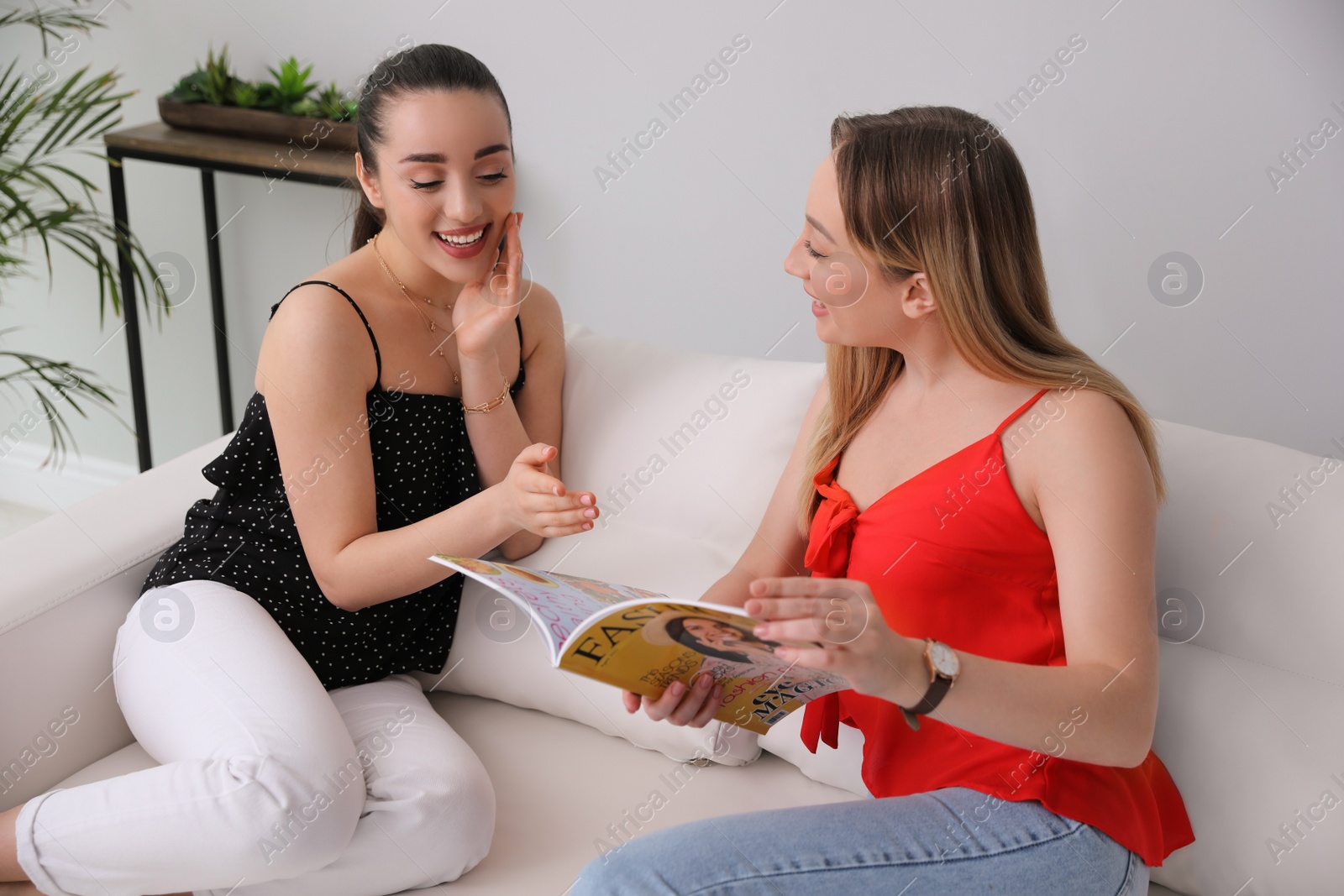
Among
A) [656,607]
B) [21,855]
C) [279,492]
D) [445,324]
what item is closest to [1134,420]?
[656,607]

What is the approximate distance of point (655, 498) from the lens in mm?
1674

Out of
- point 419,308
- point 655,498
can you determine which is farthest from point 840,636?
point 419,308

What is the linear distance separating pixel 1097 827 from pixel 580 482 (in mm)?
888

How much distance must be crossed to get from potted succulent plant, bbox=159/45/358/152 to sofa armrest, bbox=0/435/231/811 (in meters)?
1.16

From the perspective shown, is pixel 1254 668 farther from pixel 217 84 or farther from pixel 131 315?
pixel 131 315

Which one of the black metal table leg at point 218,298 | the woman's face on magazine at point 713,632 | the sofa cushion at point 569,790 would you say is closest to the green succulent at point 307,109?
the black metal table leg at point 218,298

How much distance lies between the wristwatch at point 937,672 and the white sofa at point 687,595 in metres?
0.34

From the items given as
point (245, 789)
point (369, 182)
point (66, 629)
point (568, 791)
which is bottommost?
point (568, 791)

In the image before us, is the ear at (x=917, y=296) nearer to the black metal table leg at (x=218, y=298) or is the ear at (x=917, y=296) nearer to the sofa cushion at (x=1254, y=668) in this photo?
the sofa cushion at (x=1254, y=668)

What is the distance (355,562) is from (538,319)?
48 centimetres

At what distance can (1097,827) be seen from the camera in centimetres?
113

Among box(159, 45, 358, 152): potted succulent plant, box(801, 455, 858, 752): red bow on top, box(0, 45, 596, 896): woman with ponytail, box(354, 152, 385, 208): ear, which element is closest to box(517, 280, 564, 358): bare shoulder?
box(0, 45, 596, 896): woman with ponytail

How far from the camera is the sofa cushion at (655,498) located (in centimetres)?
160

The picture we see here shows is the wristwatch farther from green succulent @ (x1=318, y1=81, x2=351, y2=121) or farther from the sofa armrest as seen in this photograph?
green succulent @ (x1=318, y1=81, x2=351, y2=121)
